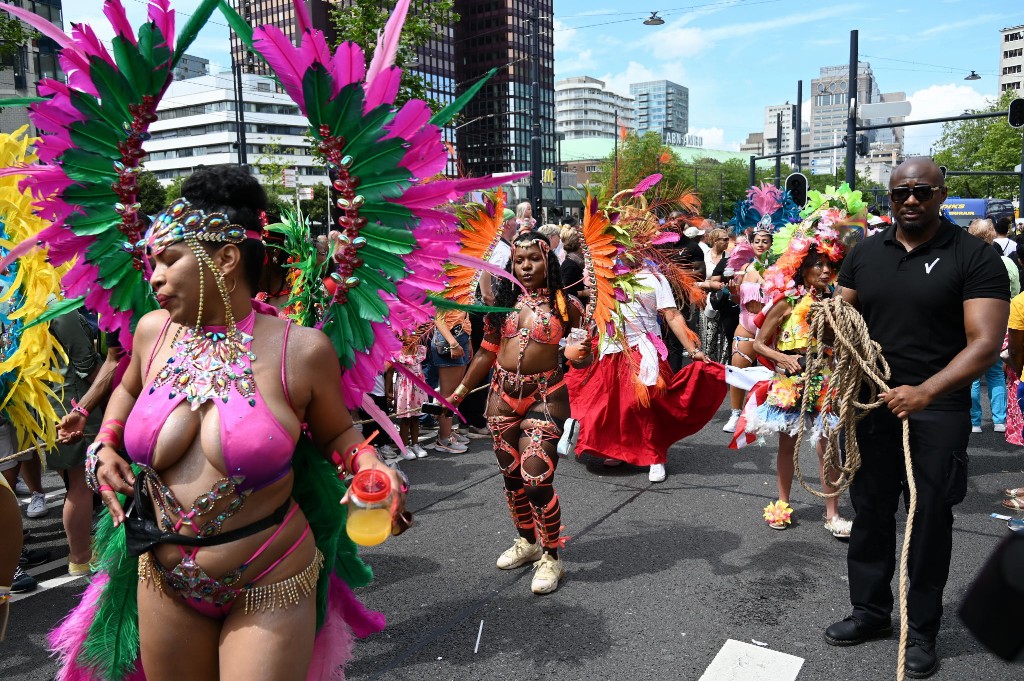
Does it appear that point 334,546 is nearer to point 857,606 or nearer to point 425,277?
point 425,277

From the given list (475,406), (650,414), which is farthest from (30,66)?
(650,414)

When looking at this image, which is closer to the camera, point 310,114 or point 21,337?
point 310,114

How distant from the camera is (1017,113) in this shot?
57.5 feet

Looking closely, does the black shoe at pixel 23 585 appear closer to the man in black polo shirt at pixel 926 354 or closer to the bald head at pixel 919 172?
the man in black polo shirt at pixel 926 354

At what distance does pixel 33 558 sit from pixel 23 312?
1.75 metres

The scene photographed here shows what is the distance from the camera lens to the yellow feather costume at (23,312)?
380cm

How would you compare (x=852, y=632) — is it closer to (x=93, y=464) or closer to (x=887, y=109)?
(x=93, y=464)

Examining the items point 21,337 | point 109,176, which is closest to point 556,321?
point 109,176

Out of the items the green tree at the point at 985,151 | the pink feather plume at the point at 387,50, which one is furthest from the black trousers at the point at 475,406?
the green tree at the point at 985,151

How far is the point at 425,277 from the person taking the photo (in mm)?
2557

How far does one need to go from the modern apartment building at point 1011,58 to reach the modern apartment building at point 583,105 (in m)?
83.2

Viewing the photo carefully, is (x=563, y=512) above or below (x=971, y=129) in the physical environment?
below

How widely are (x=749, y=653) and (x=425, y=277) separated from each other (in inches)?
88.8

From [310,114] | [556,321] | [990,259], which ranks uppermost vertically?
[310,114]
